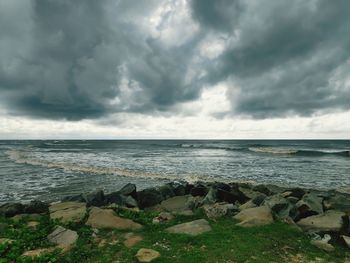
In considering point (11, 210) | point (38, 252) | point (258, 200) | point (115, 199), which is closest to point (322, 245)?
point (258, 200)

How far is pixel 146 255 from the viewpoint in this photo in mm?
6453

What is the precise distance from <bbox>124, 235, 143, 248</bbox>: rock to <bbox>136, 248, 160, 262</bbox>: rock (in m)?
0.62

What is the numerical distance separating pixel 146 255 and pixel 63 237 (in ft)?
9.25

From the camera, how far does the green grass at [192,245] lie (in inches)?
253

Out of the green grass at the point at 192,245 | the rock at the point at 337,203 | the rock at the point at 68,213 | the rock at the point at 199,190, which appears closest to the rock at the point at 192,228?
the green grass at the point at 192,245

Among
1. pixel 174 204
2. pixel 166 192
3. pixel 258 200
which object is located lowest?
pixel 174 204

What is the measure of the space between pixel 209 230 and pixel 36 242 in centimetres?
493

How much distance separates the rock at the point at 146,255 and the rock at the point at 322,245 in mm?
4341

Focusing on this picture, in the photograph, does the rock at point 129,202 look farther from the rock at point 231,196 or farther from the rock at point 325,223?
the rock at point 325,223

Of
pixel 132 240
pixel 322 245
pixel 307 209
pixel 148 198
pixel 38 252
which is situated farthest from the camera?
pixel 148 198

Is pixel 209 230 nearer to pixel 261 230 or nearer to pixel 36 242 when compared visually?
pixel 261 230

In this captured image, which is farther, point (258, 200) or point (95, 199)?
point (95, 199)

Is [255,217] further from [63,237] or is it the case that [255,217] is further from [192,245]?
[63,237]

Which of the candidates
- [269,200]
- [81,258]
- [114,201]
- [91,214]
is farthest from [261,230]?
[114,201]
